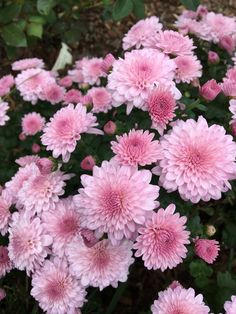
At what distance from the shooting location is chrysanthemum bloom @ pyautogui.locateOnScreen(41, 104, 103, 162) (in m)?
1.41

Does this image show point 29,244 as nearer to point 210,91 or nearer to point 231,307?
point 231,307

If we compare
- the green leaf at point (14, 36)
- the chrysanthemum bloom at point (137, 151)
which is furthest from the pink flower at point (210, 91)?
the green leaf at point (14, 36)

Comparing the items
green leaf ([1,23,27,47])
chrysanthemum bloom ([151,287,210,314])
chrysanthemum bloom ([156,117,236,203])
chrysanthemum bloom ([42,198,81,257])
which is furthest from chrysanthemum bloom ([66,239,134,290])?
green leaf ([1,23,27,47])

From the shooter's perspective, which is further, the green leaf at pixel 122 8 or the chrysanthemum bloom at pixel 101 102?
the green leaf at pixel 122 8

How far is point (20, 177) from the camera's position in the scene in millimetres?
1604

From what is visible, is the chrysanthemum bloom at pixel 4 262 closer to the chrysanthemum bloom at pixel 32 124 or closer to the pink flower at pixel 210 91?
the chrysanthemum bloom at pixel 32 124

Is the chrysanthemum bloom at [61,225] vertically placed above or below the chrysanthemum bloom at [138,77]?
below

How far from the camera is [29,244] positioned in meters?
1.44

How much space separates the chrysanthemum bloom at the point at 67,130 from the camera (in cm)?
141

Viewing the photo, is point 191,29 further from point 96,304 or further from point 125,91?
point 96,304

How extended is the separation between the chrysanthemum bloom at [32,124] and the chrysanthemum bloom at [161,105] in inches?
26.5

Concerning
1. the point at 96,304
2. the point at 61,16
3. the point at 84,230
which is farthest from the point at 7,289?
the point at 61,16

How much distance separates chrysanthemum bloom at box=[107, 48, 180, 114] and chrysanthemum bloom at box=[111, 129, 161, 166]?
14 centimetres

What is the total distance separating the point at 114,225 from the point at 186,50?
669 millimetres
